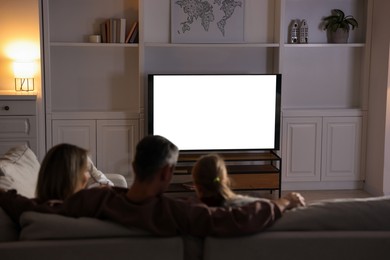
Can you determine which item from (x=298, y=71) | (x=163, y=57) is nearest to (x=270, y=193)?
(x=298, y=71)

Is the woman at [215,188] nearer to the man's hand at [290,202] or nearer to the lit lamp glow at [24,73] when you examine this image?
the man's hand at [290,202]

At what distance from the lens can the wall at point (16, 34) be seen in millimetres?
5638

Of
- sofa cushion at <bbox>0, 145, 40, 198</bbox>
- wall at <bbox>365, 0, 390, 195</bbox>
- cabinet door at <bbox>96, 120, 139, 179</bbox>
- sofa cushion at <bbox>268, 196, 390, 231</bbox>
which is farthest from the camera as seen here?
cabinet door at <bbox>96, 120, 139, 179</bbox>

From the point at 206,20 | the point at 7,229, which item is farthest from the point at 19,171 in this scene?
the point at 206,20

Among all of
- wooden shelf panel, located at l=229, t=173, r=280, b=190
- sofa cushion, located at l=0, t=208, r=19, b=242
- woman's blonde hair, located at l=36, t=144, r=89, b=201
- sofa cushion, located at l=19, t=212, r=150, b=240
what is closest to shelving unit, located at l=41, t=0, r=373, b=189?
wooden shelf panel, located at l=229, t=173, r=280, b=190

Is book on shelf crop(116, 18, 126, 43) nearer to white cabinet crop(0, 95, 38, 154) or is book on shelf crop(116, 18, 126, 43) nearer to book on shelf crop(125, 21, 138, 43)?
book on shelf crop(125, 21, 138, 43)

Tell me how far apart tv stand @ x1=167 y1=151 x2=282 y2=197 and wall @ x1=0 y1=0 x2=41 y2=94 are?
150 cm

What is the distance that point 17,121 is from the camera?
550 cm

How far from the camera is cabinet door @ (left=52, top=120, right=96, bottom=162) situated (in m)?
5.79

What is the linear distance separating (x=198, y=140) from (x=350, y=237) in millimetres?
3659

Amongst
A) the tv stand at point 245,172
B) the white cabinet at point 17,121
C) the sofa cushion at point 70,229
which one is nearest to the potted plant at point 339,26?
the tv stand at point 245,172

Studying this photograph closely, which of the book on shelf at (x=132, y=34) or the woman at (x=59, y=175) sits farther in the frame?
the book on shelf at (x=132, y=34)

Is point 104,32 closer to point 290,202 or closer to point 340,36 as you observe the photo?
point 340,36

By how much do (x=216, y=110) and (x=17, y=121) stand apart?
5.75 feet
